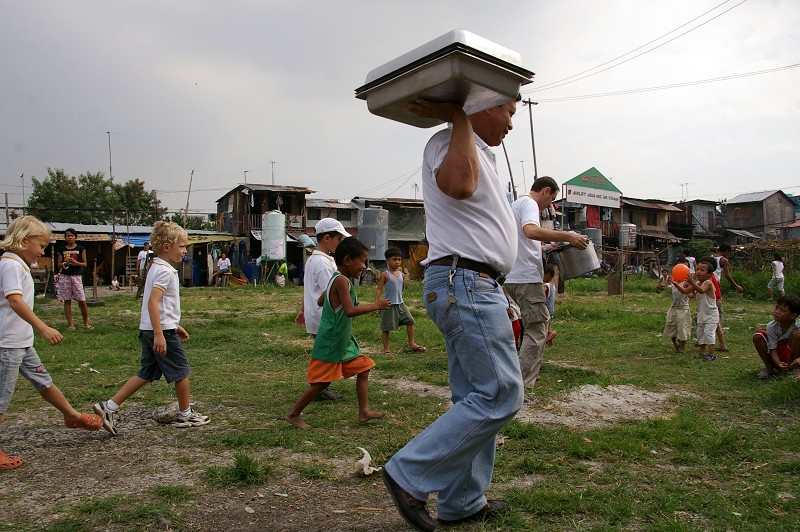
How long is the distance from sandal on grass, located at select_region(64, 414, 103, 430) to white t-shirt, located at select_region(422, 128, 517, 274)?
287cm

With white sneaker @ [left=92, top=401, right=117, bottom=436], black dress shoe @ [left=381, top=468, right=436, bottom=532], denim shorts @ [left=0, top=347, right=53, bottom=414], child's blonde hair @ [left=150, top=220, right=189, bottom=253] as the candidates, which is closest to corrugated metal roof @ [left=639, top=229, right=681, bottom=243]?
child's blonde hair @ [left=150, top=220, right=189, bottom=253]

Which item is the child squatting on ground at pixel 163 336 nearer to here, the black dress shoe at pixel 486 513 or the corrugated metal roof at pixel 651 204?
the black dress shoe at pixel 486 513

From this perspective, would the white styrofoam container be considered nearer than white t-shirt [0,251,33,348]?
Yes

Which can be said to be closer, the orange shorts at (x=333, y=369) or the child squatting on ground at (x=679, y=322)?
the orange shorts at (x=333, y=369)

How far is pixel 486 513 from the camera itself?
2.71 meters

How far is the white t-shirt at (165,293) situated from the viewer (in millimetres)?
4480

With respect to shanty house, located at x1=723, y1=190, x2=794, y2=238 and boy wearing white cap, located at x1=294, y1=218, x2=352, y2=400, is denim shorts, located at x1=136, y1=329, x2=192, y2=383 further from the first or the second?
shanty house, located at x1=723, y1=190, x2=794, y2=238

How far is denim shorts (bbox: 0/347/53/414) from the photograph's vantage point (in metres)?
3.83

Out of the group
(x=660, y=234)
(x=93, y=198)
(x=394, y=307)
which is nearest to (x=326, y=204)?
(x=93, y=198)

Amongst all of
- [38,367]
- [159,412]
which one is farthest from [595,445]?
[38,367]

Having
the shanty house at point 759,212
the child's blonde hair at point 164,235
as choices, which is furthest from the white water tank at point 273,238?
the shanty house at point 759,212

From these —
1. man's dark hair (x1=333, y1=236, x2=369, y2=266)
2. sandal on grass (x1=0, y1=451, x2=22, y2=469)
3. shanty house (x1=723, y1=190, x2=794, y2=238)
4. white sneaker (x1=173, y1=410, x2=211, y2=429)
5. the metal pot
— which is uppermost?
shanty house (x1=723, y1=190, x2=794, y2=238)

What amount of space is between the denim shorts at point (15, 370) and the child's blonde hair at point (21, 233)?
27.1 inches

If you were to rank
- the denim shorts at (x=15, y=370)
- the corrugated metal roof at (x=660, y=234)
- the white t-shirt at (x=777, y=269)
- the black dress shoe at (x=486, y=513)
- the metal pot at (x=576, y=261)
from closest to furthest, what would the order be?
1. the black dress shoe at (x=486, y=513)
2. the denim shorts at (x=15, y=370)
3. the metal pot at (x=576, y=261)
4. the white t-shirt at (x=777, y=269)
5. the corrugated metal roof at (x=660, y=234)
